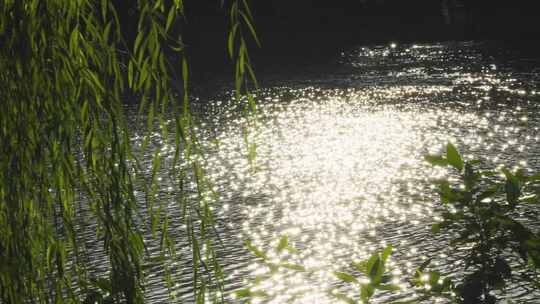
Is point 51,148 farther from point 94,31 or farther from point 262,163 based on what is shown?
point 262,163

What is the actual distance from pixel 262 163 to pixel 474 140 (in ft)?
12.3

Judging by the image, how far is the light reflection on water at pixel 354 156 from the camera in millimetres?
8891

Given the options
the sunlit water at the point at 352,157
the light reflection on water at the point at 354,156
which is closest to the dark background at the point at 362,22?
the sunlit water at the point at 352,157

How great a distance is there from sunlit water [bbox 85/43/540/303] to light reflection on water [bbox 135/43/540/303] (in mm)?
24

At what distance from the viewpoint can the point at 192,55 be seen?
3244cm

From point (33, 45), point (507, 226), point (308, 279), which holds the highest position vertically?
point (33, 45)

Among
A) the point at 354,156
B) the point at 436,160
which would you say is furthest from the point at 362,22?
the point at 436,160

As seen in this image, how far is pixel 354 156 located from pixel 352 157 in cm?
8

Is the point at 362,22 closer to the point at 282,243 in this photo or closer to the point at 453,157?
the point at 453,157

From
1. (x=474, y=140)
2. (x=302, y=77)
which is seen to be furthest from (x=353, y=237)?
(x=302, y=77)

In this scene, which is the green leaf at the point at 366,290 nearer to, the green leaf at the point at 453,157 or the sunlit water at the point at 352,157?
the green leaf at the point at 453,157

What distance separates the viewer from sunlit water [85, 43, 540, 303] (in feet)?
28.1

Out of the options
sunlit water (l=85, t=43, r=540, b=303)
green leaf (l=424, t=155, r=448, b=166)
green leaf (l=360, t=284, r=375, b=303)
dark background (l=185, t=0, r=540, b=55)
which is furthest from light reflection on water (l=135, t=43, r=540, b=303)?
dark background (l=185, t=0, r=540, b=55)

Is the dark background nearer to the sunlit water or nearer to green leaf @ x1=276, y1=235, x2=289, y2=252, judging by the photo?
the sunlit water
